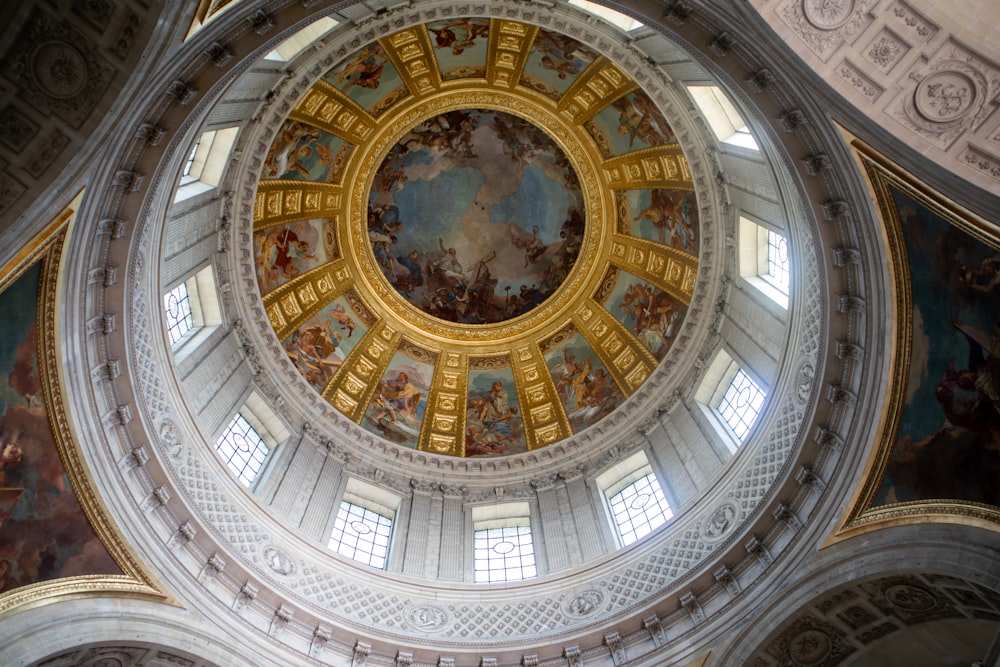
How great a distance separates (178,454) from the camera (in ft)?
49.7

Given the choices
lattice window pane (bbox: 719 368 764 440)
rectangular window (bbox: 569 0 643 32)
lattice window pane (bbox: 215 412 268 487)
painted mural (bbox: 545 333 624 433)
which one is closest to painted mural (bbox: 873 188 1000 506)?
lattice window pane (bbox: 719 368 764 440)

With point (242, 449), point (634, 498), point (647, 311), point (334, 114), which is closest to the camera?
point (242, 449)

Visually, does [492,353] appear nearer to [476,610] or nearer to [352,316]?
[352,316]

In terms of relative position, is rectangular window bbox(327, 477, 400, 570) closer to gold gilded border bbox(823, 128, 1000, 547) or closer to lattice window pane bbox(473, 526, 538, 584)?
lattice window pane bbox(473, 526, 538, 584)

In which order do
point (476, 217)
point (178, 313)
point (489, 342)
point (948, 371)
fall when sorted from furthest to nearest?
point (476, 217) → point (489, 342) → point (178, 313) → point (948, 371)

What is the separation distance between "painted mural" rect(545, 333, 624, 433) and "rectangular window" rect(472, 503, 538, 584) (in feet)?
12.4

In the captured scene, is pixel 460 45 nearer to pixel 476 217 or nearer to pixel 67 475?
pixel 476 217

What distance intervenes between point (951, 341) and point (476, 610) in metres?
10.9

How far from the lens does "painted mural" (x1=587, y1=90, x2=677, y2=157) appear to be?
21406 mm

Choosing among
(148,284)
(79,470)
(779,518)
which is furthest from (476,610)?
(148,284)

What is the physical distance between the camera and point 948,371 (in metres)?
11.5

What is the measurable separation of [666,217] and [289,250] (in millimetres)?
11540

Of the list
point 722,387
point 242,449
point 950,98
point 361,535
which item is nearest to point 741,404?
point 722,387

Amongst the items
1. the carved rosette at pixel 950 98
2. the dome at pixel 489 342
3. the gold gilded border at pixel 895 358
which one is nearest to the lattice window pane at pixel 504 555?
the dome at pixel 489 342
